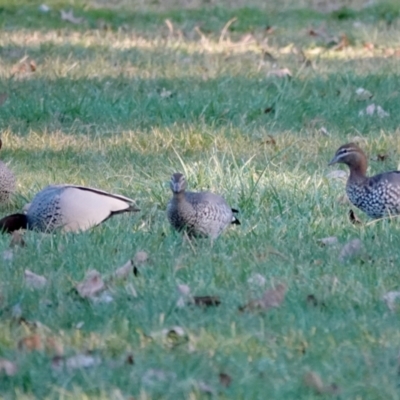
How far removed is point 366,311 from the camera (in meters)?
4.61

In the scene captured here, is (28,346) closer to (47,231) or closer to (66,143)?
(47,231)

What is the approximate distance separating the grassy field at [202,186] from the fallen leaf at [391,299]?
0.03m

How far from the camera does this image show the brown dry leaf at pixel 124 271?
505cm

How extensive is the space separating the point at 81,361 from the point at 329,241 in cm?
196

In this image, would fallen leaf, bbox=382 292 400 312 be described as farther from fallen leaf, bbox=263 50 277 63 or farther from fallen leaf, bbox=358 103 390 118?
fallen leaf, bbox=263 50 277 63

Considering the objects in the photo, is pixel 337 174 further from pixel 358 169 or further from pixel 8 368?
pixel 8 368

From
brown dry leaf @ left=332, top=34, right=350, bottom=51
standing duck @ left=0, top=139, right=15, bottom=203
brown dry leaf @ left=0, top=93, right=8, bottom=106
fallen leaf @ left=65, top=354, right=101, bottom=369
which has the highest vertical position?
fallen leaf @ left=65, top=354, right=101, bottom=369

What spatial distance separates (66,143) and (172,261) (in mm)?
3395

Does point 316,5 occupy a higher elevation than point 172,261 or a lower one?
lower

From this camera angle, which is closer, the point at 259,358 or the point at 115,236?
the point at 259,358

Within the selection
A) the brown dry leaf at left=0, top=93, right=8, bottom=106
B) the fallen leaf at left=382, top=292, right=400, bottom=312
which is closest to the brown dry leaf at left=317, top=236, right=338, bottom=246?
the fallen leaf at left=382, top=292, right=400, bottom=312

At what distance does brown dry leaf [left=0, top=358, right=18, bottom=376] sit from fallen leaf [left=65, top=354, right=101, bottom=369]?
0.18 m

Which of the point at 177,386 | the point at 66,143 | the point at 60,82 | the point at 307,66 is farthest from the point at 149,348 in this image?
the point at 307,66

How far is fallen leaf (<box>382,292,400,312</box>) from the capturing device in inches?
183
